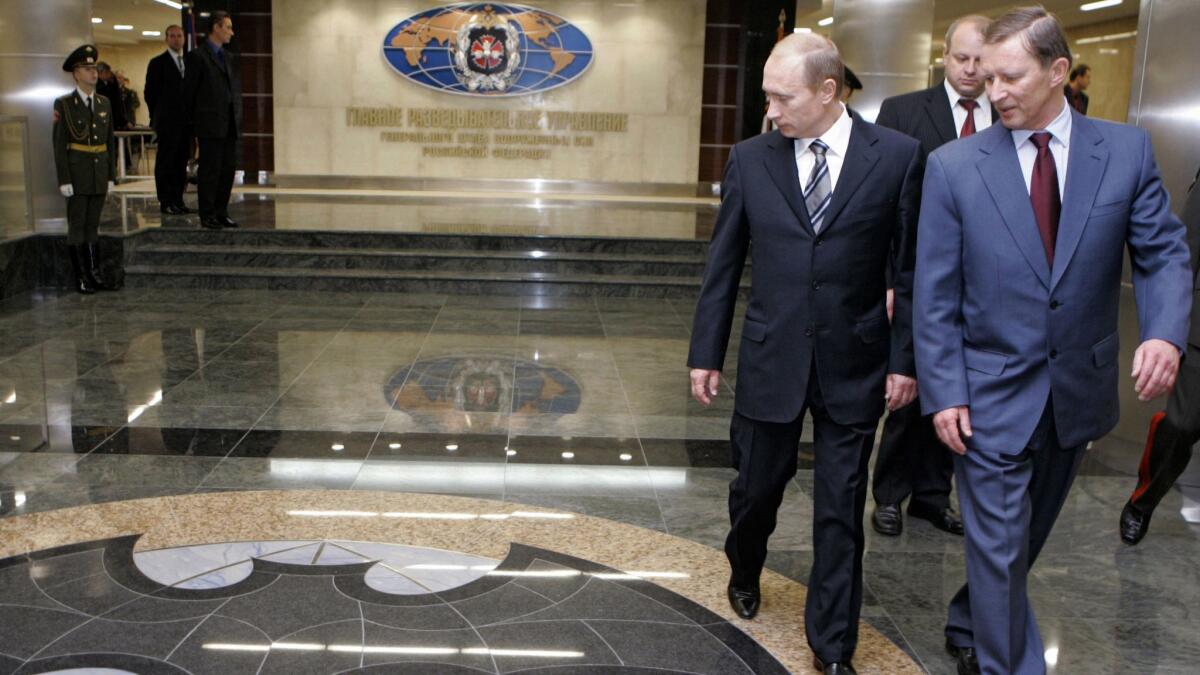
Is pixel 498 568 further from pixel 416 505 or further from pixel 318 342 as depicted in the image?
pixel 318 342

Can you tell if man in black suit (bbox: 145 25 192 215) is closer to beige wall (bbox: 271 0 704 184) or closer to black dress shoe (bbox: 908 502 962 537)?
beige wall (bbox: 271 0 704 184)

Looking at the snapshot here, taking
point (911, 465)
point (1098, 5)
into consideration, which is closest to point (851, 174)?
point (911, 465)

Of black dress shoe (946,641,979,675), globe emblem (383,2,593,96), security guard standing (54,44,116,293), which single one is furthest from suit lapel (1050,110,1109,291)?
globe emblem (383,2,593,96)

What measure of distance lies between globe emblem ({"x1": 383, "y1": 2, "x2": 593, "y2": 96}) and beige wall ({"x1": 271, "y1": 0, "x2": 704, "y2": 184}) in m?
0.14

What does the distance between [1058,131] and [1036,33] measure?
267 millimetres

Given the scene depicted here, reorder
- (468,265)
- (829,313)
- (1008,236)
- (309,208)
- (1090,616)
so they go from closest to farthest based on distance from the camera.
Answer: (1008,236) → (829,313) → (1090,616) → (468,265) → (309,208)

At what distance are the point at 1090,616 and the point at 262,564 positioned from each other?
262 cm

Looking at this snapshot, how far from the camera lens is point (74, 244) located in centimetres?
883

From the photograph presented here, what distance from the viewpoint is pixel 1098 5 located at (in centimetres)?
1873

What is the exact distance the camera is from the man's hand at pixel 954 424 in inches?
105

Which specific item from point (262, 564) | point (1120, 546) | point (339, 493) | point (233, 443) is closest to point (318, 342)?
point (233, 443)

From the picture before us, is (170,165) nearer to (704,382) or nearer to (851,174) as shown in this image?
(704,382)

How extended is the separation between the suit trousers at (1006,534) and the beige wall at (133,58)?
28993 millimetres

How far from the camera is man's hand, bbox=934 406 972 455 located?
2656 mm
